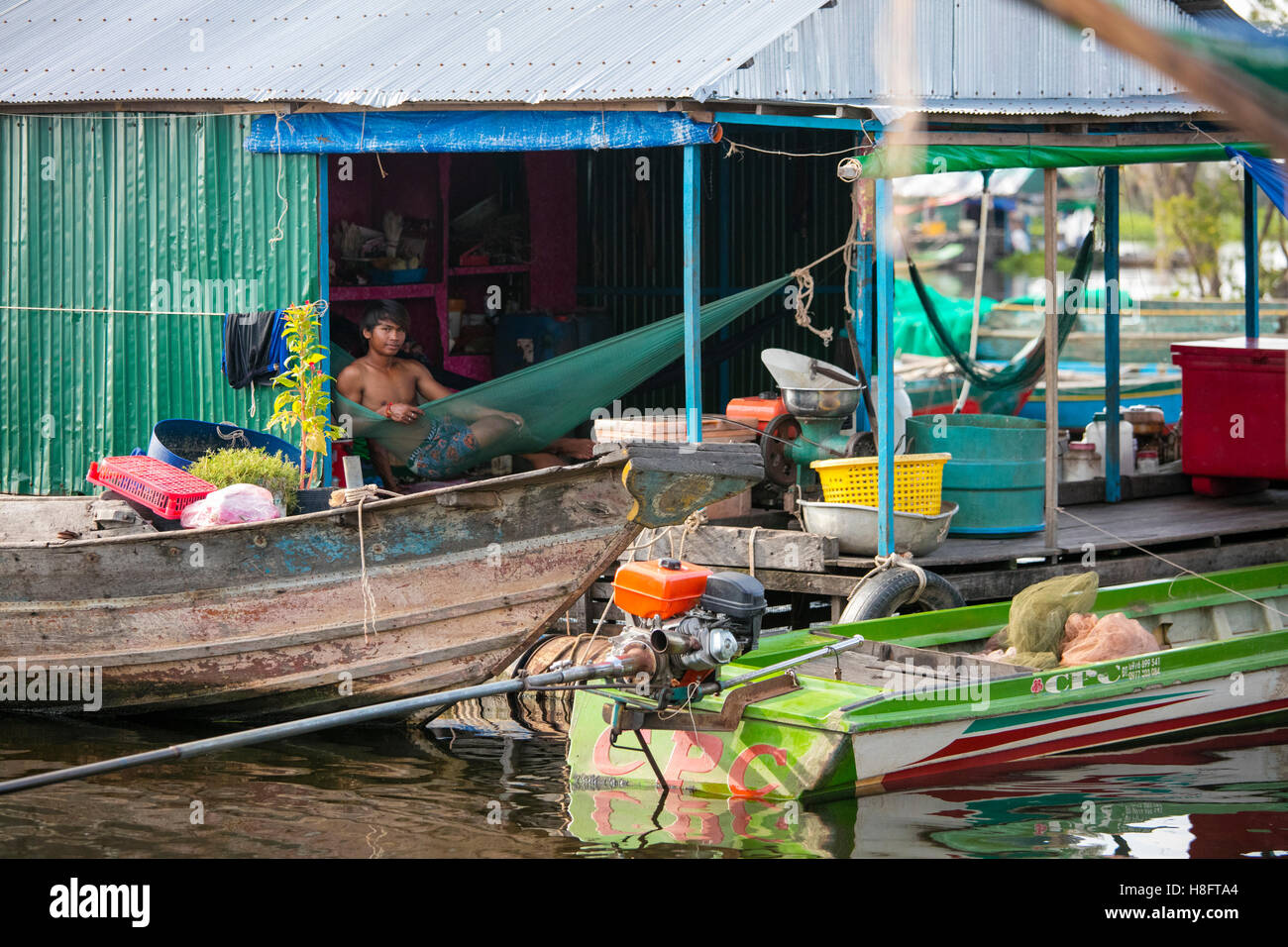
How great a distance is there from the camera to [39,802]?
7.71 m

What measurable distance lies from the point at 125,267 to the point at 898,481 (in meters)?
5.61

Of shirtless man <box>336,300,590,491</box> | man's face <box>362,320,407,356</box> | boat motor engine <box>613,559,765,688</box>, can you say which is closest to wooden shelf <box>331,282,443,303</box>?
shirtless man <box>336,300,590,491</box>

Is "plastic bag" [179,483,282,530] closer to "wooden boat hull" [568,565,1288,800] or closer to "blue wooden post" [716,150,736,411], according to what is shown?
"wooden boat hull" [568,565,1288,800]

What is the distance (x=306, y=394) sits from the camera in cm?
993

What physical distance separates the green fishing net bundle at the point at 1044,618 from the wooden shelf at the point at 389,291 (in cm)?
568

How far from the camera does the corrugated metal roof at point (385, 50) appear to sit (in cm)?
938

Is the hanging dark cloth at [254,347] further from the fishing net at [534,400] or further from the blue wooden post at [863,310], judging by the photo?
the blue wooden post at [863,310]

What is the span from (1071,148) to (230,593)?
18.3 feet

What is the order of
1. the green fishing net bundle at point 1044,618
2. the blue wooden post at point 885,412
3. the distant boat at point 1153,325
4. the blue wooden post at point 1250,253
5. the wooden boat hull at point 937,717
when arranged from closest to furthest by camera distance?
the wooden boat hull at point 937,717 < the green fishing net bundle at point 1044,618 < the blue wooden post at point 885,412 < the blue wooden post at point 1250,253 < the distant boat at point 1153,325

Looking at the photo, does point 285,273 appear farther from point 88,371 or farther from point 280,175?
point 88,371

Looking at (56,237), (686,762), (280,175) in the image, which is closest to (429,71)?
(280,175)

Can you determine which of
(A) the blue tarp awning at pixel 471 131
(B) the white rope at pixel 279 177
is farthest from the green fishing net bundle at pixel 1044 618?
(B) the white rope at pixel 279 177

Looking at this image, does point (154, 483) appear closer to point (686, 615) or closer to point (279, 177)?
point (279, 177)

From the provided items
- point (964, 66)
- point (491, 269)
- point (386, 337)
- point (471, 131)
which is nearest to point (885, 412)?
point (964, 66)
